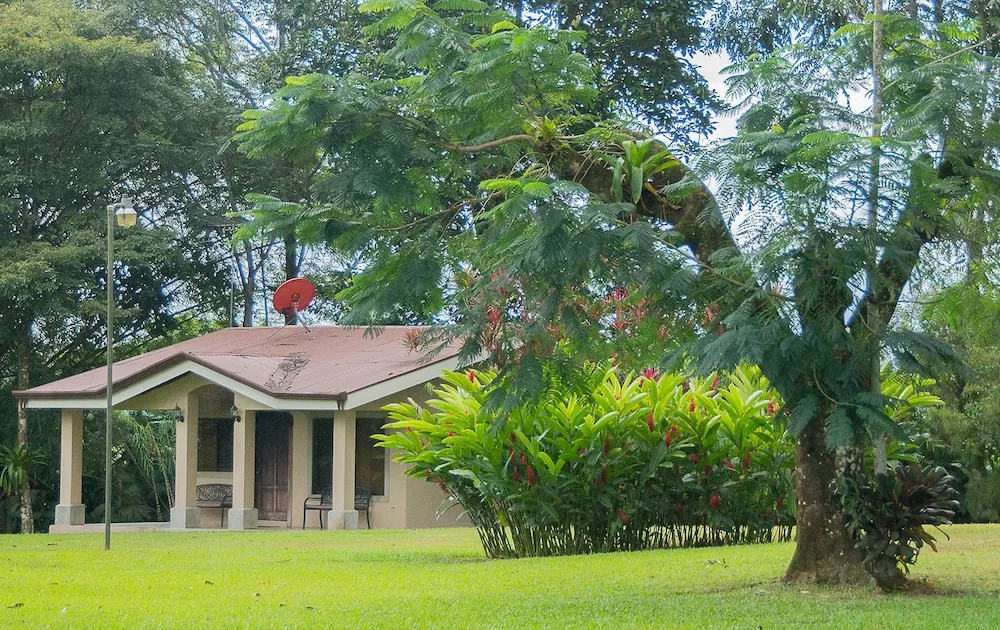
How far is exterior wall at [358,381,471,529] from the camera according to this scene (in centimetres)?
2083

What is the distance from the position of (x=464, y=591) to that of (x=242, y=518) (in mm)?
12189

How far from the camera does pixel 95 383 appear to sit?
23.2 m

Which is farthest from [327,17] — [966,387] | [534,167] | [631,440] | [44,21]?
[534,167]

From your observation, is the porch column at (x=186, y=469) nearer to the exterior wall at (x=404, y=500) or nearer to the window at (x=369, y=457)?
the window at (x=369, y=457)

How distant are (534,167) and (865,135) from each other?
2462 millimetres

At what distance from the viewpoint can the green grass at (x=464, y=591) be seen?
8.22 metres

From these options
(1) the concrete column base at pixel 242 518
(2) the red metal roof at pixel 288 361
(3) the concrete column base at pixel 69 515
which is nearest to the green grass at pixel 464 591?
(2) the red metal roof at pixel 288 361

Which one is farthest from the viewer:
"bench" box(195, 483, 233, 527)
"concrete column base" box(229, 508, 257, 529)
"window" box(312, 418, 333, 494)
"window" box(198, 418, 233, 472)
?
"window" box(198, 418, 233, 472)

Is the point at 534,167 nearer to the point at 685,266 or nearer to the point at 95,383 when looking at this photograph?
the point at 685,266

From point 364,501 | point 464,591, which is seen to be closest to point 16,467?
point 364,501

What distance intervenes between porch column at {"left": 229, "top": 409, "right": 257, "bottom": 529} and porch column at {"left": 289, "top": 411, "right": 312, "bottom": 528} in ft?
2.35

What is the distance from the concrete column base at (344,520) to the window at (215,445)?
4.55 metres

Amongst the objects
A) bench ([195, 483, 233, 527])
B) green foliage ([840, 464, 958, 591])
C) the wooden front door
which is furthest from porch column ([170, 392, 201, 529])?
green foliage ([840, 464, 958, 591])

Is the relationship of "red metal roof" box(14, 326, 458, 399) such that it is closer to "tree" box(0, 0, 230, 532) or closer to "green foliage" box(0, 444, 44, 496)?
"green foliage" box(0, 444, 44, 496)
